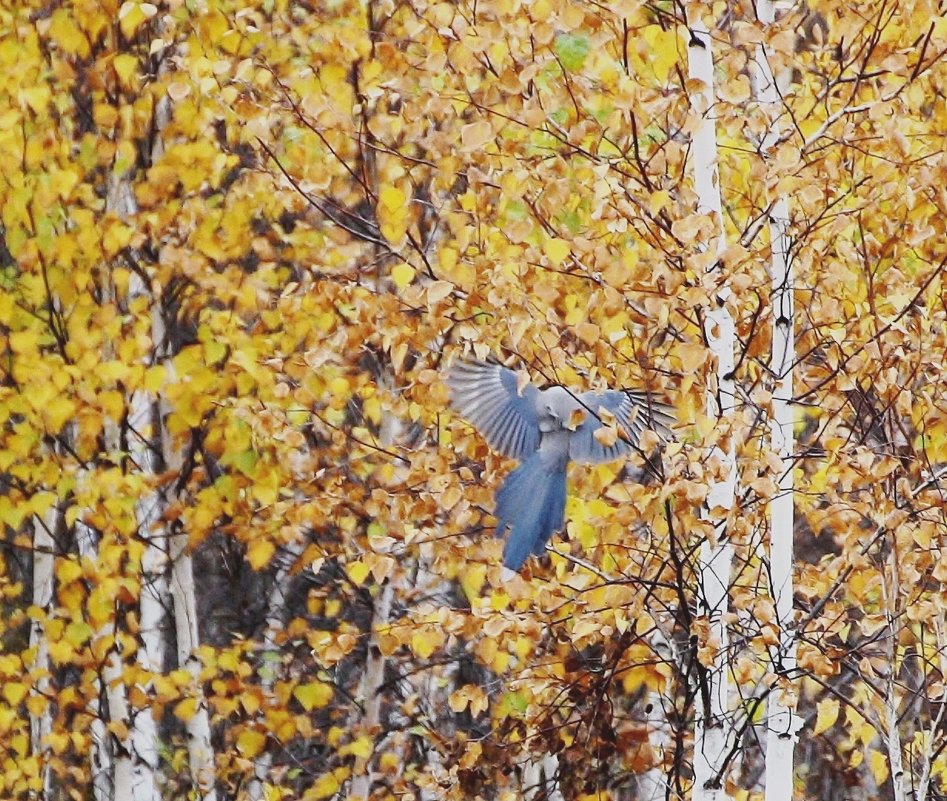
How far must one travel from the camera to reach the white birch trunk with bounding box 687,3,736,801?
17.1 feet

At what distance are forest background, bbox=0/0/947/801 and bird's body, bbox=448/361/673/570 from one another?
0.43ft

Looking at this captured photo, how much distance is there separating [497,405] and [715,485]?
5.06ft

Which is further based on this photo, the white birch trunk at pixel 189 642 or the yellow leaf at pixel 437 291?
the white birch trunk at pixel 189 642

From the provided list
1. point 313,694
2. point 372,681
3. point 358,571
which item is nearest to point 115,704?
point 313,694

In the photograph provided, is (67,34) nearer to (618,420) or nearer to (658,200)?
(618,420)

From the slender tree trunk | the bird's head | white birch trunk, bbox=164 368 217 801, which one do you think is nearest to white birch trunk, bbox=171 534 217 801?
white birch trunk, bbox=164 368 217 801

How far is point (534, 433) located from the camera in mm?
6359

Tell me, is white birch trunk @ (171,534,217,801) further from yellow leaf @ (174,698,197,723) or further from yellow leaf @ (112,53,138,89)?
yellow leaf @ (112,53,138,89)

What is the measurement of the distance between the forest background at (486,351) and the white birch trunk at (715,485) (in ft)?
0.05

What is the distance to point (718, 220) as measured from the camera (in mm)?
5270

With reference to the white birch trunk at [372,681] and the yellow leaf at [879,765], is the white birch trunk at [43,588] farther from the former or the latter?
the yellow leaf at [879,765]

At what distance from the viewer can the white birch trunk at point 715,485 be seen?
522 centimetres

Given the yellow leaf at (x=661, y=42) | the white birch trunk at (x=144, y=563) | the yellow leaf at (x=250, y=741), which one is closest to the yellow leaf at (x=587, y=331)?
the yellow leaf at (x=661, y=42)

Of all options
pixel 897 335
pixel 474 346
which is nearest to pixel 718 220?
pixel 897 335
